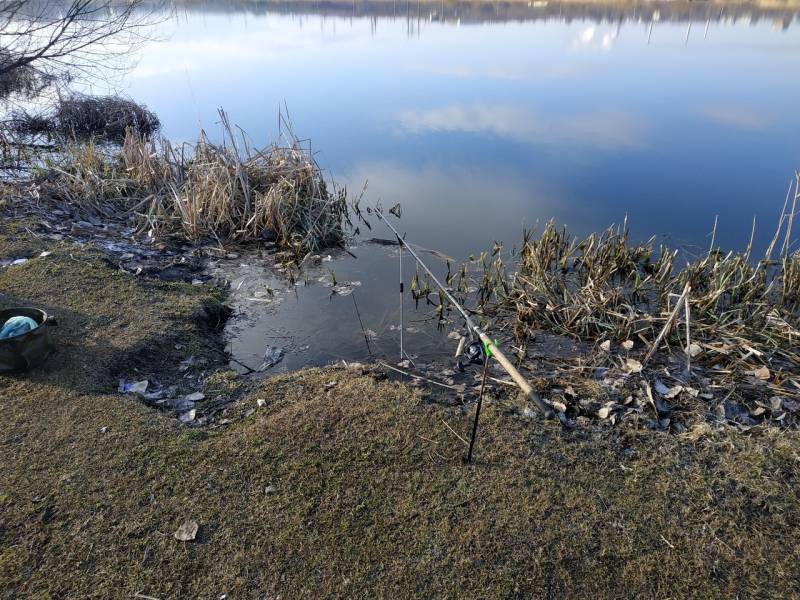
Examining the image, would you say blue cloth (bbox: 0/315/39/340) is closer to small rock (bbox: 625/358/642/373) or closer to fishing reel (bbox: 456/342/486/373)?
fishing reel (bbox: 456/342/486/373)

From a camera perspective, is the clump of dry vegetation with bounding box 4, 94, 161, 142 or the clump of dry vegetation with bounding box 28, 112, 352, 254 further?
the clump of dry vegetation with bounding box 4, 94, 161, 142

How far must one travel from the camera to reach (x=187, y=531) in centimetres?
283

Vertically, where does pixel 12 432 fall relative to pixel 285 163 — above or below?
below

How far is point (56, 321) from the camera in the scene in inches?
174

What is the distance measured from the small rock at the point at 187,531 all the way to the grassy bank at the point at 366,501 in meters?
0.03

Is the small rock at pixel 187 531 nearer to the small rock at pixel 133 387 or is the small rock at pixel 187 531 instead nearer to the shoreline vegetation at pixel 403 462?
the shoreline vegetation at pixel 403 462

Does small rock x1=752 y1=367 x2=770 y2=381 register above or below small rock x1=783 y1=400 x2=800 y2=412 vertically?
above

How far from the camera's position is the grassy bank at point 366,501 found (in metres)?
2.63

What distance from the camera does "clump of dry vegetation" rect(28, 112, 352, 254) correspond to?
280 inches

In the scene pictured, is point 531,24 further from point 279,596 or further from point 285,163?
point 279,596

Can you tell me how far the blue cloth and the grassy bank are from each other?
0.31 meters

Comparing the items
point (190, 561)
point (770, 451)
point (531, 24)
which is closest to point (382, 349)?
point (190, 561)

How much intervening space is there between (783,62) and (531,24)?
15.9m

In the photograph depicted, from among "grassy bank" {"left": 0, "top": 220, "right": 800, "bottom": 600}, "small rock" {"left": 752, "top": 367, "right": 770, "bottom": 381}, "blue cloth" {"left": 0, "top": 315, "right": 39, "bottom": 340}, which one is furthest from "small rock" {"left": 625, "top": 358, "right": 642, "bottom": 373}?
"blue cloth" {"left": 0, "top": 315, "right": 39, "bottom": 340}
